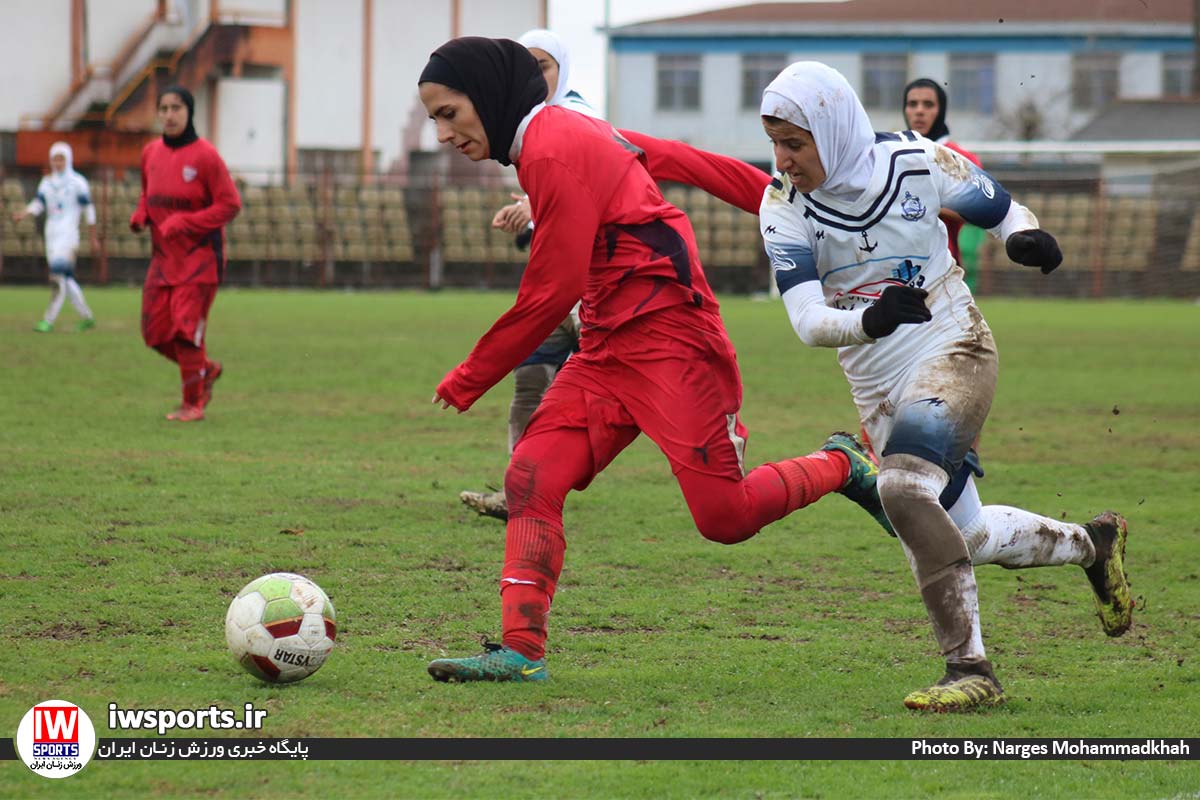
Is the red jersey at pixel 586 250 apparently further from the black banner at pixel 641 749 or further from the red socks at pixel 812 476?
the black banner at pixel 641 749

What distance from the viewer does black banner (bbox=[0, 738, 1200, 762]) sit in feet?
13.2

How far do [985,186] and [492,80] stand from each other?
1.56 metres

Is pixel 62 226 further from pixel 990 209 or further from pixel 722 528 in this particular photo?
pixel 990 209

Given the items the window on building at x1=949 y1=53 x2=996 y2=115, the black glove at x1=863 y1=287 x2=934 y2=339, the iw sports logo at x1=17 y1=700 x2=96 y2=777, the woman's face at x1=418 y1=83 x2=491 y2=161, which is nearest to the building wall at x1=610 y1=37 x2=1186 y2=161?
the window on building at x1=949 y1=53 x2=996 y2=115

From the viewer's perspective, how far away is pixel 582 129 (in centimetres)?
485

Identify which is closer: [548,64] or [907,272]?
[907,272]

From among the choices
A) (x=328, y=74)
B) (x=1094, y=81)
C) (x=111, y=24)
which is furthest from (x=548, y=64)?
(x=1094, y=81)

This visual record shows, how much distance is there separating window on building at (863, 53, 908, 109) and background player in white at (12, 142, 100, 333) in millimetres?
37766

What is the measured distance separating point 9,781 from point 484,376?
177 cm

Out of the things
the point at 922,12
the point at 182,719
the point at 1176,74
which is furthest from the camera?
the point at 1176,74

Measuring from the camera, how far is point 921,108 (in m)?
8.44

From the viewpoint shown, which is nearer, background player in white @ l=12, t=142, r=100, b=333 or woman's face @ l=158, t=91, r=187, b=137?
woman's face @ l=158, t=91, r=187, b=137

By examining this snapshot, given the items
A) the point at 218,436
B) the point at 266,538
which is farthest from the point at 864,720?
the point at 218,436

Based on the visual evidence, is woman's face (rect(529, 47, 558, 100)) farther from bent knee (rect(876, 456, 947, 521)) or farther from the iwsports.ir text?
the iwsports.ir text
